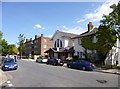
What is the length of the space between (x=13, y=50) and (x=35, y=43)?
16608mm

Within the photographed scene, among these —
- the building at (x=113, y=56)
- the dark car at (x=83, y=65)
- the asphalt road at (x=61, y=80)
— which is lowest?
the asphalt road at (x=61, y=80)

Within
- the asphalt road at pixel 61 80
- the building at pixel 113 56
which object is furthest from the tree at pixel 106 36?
the asphalt road at pixel 61 80

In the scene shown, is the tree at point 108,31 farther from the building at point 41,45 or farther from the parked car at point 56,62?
the building at point 41,45

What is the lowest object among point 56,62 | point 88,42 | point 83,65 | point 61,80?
point 61,80

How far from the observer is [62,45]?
55.2 meters

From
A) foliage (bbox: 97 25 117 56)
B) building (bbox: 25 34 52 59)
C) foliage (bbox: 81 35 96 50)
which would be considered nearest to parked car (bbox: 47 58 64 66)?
foliage (bbox: 81 35 96 50)

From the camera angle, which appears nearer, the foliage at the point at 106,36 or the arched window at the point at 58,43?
the foliage at the point at 106,36

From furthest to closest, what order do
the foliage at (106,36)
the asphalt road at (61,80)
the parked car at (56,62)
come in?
the parked car at (56,62) < the foliage at (106,36) < the asphalt road at (61,80)

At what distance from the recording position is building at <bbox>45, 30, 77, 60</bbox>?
5241cm

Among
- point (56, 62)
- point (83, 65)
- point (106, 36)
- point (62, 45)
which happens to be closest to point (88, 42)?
point (56, 62)

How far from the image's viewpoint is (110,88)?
1250cm

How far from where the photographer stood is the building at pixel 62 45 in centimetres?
5241

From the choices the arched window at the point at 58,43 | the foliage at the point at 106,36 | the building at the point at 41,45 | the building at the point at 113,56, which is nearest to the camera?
the foliage at the point at 106,36

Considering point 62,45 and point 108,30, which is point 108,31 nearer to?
point 108,30
